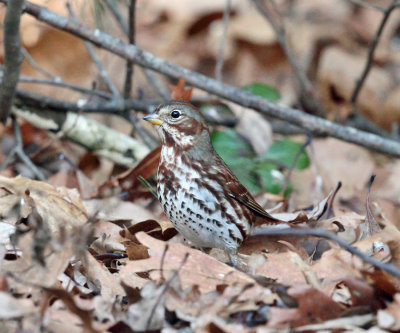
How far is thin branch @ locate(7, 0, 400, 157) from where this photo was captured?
551 cm

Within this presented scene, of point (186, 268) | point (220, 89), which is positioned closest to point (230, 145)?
point (220, 89)

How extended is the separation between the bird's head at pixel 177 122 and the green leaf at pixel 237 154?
1615 millimetres

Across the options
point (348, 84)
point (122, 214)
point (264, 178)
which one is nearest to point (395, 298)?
point (122, 214)

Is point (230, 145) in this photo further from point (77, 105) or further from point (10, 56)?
point (10, 56)

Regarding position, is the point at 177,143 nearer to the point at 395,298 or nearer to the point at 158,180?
the point at 158,180

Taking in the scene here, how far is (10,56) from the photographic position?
507 centimetres

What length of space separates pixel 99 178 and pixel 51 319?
3691 millimetres

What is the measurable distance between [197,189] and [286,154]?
8.33 feet

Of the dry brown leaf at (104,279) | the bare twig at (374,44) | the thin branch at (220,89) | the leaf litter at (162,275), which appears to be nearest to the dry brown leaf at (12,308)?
the leaf litter at (162,275)

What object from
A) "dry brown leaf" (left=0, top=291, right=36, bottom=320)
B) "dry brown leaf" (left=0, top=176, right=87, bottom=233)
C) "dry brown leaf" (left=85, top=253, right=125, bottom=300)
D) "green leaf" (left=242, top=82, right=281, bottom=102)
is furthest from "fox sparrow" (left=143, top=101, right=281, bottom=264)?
"green leaf" (left=242, top=82, right=281, bottom=102)

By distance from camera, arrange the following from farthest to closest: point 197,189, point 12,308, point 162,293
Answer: point 197,189 < point 162,293 < point 12,308

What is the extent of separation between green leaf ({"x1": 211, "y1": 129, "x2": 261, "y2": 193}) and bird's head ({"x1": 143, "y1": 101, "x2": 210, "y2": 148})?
1.62 m

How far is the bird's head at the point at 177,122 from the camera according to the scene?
4602mm

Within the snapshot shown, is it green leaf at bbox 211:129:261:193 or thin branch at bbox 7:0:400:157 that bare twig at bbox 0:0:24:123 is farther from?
green leaf at bbox 211:129:261:193
